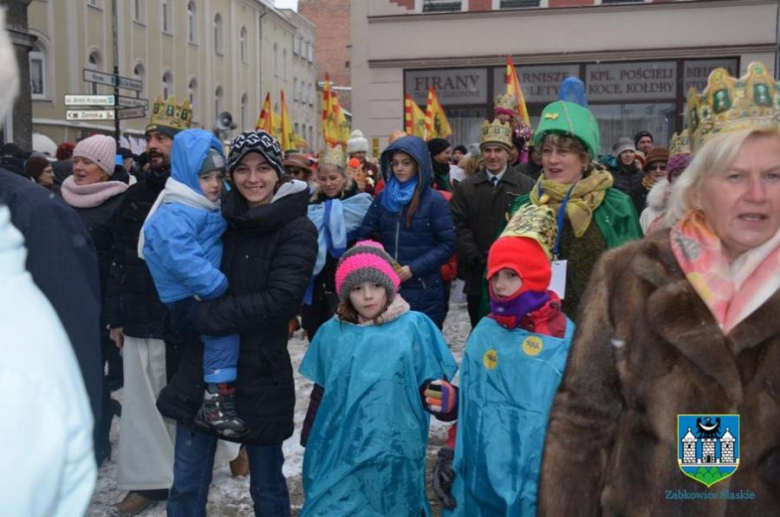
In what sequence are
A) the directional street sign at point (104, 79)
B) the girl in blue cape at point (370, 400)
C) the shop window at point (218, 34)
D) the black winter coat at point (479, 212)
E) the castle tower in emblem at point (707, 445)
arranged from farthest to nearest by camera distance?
the shop window at point (218, 34) → the directional street sign at point (104, 79) → the black winter coat at point (479, 212) → the girl in blue cape at point (370, 400) → the castle tower in emblem at point (707, 445)

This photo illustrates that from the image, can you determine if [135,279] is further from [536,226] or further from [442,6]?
[442,6]

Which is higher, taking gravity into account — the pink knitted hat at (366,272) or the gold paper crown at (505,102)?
the gold paper crown at (505,102)

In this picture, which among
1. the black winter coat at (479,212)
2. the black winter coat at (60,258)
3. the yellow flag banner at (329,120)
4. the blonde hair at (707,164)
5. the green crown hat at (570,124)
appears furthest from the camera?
the yellow flag banner at (329,120)

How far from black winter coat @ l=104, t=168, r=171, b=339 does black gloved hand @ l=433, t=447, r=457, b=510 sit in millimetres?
1859

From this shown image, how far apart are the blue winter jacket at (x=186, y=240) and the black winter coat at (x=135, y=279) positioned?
79 centimetres

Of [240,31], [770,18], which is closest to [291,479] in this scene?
[770,18]

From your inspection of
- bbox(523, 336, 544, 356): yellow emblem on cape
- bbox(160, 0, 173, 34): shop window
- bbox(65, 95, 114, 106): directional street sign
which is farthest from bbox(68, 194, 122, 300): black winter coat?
bbox(160, 0, 173, 34): shop window

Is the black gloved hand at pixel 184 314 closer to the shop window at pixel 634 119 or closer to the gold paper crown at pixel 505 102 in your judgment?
the gold paper crown at pixel 505 102

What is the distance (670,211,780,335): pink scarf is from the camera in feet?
6.40

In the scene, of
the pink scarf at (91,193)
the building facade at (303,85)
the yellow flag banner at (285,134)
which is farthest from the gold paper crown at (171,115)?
the building facade at (303,85)

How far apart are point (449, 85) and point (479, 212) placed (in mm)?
11744

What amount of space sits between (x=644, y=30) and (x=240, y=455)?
1452 cm

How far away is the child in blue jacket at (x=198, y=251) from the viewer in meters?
3.33

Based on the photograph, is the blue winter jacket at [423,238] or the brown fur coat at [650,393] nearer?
the brown fur coat at [650,393]
